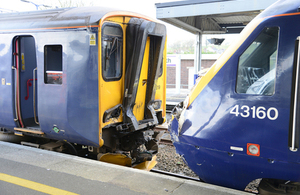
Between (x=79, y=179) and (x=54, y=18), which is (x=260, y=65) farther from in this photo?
(x=54, y=18)

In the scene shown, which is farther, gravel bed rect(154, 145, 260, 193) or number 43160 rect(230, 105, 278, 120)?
gravel bed rect(154, 145, 260, 193)

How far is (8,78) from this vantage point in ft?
20.1

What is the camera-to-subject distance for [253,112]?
11.0 feet

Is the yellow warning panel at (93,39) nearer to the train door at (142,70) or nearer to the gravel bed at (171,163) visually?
the train door at (142,70)

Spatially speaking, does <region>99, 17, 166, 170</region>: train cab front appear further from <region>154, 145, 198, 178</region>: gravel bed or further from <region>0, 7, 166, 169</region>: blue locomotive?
<region>154, 145, 198, 178</region>: gravel bed

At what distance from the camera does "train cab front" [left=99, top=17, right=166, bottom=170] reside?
539cm

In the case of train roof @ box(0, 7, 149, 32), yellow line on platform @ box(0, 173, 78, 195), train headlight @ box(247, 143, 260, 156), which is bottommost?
yellow line on platform @ box(0, 173, 78, 195)

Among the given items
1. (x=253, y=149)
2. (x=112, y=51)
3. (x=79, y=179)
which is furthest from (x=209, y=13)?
(x=79, y=179)

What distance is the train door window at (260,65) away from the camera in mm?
3371

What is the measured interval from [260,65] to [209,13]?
7381mm

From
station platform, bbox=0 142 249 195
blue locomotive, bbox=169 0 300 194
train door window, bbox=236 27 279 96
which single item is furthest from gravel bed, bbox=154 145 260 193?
train door window, bbox=236 27 279 96

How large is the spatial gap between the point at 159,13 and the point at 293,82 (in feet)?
28.6

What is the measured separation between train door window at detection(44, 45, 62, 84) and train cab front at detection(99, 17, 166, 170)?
101 centimetres

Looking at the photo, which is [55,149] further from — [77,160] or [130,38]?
[130,38]
